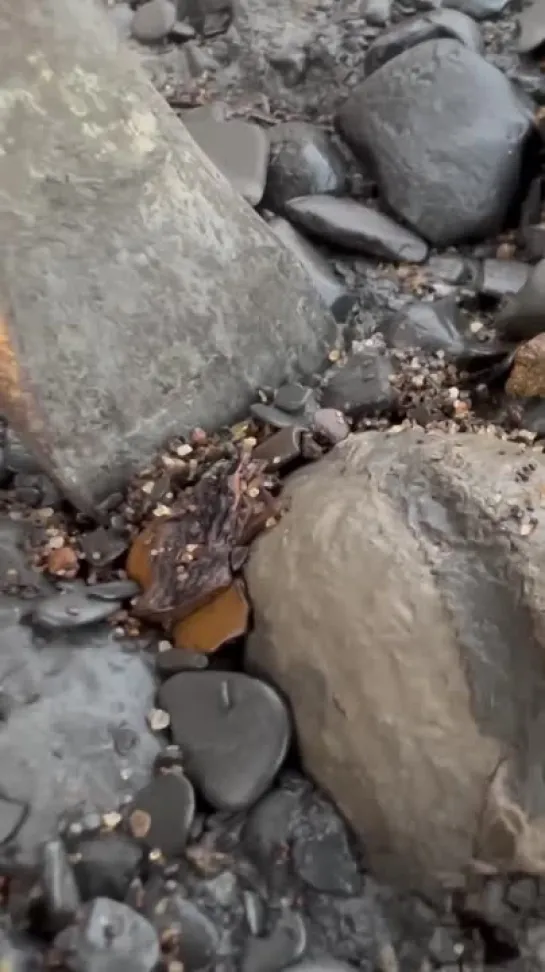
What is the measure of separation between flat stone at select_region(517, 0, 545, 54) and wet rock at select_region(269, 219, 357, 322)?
745 mm

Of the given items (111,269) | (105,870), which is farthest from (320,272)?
(105,870)

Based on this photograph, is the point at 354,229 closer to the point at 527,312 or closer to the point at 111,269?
the point at 527,312

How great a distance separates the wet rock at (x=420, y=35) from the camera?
2227 millimetres

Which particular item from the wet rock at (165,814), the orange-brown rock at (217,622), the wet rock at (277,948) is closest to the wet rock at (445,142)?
the orange-brown rock at (217,622)

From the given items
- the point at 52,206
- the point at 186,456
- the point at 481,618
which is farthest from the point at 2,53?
the point at 481,618

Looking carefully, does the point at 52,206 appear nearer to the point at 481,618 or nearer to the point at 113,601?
the point at 113,601

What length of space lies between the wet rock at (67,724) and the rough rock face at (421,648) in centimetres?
17

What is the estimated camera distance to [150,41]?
7.89 feet

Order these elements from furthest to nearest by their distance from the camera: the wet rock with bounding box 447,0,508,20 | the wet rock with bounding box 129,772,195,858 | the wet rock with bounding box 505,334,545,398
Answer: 1. the wet rock with bounding box 447,0,508,20
2. the wet rock with bounding box 505,334,545,398
3. the wet rock with bounding box 129,772,195,858

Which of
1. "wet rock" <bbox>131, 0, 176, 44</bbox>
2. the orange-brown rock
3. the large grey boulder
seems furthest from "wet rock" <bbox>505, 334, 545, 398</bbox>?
"wet rock" <bbox>131, 0, 176, 44</bbox>

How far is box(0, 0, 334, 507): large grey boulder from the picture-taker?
52.9 inches

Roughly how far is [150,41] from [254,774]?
175cm

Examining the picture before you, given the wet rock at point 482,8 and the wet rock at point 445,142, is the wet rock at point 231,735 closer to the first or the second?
the wet rock at point 445,142

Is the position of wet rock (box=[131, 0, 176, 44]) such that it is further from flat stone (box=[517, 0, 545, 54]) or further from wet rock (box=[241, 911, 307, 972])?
wet rock (box=[241, 911, 307, 972])
